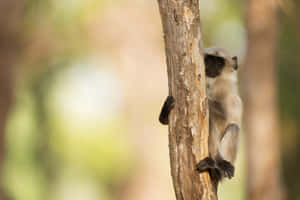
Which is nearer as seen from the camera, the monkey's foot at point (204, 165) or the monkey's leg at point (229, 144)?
the monkey's foot at point (204, 165)

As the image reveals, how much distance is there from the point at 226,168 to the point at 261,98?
5.33 meters

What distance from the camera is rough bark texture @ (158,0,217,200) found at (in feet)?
16.5

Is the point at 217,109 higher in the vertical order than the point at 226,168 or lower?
higher

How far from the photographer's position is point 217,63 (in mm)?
6840

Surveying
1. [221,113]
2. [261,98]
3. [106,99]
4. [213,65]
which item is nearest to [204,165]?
[221,113]

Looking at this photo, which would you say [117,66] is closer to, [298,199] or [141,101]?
[141,101]

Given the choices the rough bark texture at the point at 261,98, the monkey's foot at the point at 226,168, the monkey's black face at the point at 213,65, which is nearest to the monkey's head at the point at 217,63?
the monkey's black face at the point at 213,65

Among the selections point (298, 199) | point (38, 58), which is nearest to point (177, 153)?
point (298, 199)

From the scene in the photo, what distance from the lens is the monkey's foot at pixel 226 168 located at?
562cm

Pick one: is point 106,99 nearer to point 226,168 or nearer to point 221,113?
point 221,113

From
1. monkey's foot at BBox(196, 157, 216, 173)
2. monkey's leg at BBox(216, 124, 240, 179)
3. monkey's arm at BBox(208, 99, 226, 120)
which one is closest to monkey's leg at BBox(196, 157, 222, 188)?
monkey's foot at BBox(196, 157, 216, 173)

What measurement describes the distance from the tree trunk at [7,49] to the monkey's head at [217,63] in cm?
460

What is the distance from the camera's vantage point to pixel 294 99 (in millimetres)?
16812

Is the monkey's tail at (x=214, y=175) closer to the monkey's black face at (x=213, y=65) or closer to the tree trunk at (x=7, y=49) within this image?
the monkey's black face at (x=213, y=65)
